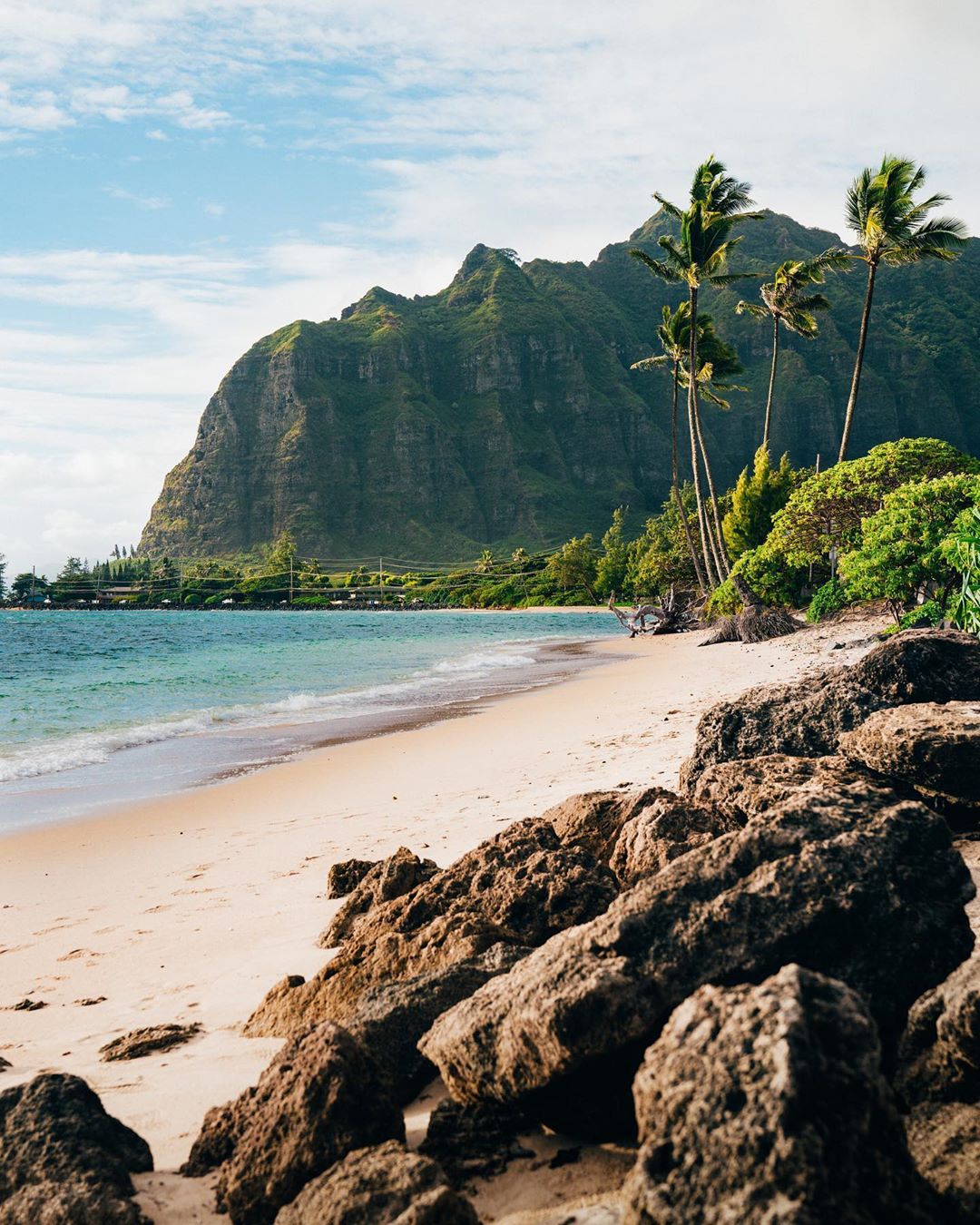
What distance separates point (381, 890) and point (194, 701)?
16946 millimetres

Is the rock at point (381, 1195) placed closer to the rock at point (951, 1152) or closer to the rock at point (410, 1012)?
the rock at point (410, 1012)

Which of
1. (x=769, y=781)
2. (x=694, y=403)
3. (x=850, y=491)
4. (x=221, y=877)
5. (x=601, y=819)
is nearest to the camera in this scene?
(x=769, y=781)

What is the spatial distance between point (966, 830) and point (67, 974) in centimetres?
536

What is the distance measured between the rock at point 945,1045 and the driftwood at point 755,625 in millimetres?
27562

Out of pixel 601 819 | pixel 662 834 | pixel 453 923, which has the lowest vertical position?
pixel 453 923

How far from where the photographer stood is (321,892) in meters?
6.66

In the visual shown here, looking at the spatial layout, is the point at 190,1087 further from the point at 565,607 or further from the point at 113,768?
the point at 565,607

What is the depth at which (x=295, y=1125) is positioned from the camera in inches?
118

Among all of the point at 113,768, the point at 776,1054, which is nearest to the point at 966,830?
the point at 776,1054

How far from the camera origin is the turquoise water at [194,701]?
12.8 m

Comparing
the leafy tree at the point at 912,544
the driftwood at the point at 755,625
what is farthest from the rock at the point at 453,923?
the driftwood at the point at 755,625

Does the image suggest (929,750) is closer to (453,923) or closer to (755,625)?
(453,923)

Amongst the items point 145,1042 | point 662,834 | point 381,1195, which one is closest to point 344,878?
point 145,1042

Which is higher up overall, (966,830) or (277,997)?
(966,830)
